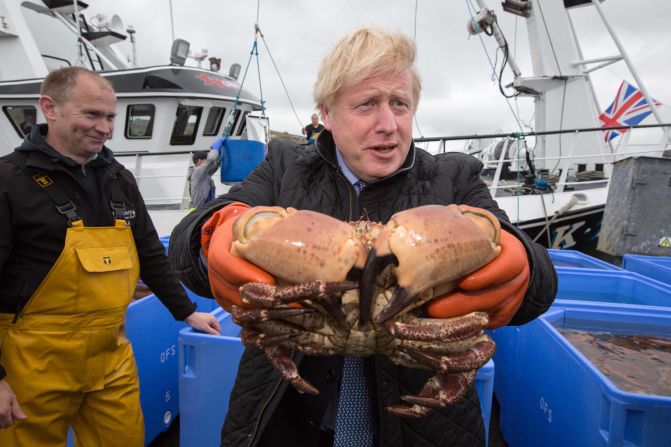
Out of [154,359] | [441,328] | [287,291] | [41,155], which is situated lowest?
[154,359]

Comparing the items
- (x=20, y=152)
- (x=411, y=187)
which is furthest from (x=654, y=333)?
(x=20, y=152)

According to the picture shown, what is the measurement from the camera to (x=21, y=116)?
33.1 ft

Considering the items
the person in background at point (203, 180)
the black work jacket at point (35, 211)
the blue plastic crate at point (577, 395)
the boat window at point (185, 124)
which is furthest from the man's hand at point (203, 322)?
the boat window at point (185, 124)

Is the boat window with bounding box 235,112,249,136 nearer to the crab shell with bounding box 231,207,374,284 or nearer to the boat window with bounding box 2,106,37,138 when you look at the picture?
the boat window with bounding box 2,106,37,138

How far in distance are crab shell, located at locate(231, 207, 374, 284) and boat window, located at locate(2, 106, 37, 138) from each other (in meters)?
11.7

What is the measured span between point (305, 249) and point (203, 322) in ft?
5.86

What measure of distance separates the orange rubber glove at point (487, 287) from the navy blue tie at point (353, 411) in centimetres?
59

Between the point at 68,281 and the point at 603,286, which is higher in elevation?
the point at 68,281

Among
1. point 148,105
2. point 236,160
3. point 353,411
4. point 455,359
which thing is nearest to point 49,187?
point 353,411

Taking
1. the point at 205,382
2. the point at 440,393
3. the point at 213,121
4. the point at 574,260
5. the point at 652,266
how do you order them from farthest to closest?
the point at 213,121
the point at 574,260
the point at 652,266
the point at 205,382
the point at 440,393

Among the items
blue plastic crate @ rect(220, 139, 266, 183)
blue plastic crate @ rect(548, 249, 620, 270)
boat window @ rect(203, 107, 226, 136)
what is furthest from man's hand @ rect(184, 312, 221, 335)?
boat window @ rect(203, 107, 226, 136)

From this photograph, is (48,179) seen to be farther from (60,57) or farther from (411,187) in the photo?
(60,57)

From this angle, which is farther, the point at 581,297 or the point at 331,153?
the point at 581,297

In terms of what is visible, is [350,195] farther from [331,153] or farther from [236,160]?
[236,160]
